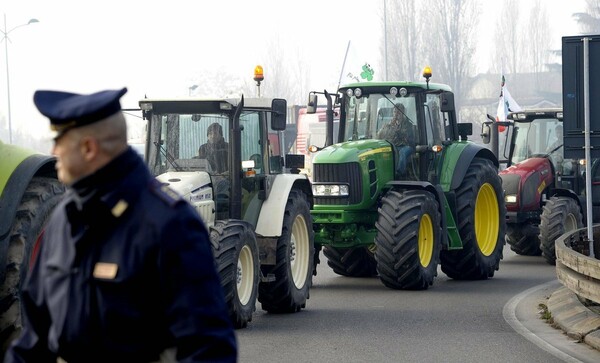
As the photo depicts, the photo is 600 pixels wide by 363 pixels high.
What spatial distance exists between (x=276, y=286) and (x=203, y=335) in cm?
1016

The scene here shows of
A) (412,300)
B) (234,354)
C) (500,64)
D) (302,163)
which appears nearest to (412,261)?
(412,300)

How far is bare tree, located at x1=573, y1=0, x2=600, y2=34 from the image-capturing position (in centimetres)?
11025

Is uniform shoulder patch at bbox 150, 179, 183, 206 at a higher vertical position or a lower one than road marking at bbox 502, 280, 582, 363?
higher

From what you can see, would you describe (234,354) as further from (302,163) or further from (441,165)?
(441,165)


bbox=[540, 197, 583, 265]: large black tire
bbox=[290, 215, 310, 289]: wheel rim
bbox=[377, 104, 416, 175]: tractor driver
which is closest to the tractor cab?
bbox=[290, 215, 310, 289]: wheel rim

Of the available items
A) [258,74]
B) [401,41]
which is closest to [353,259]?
[258,74]

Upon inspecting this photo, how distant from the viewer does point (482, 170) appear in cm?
1783

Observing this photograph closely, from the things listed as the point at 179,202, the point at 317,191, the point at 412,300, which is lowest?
the point at 412,300

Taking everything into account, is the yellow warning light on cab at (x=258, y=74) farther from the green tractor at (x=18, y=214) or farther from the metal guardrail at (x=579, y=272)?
the green tractor at (x=18, y=214)

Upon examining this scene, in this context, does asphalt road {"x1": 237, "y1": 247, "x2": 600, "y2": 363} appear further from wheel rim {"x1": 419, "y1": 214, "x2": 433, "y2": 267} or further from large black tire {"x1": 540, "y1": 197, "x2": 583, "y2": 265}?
large black tire {"x1": 540, "y1": 197, "x2": 583, "y2": 265}

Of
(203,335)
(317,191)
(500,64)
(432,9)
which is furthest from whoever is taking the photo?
(500,64)

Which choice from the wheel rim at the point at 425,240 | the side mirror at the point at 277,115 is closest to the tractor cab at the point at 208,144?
the side mirror at the point at 277,115

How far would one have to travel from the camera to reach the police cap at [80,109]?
11.7 ft

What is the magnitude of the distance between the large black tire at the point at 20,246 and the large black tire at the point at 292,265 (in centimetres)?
513
